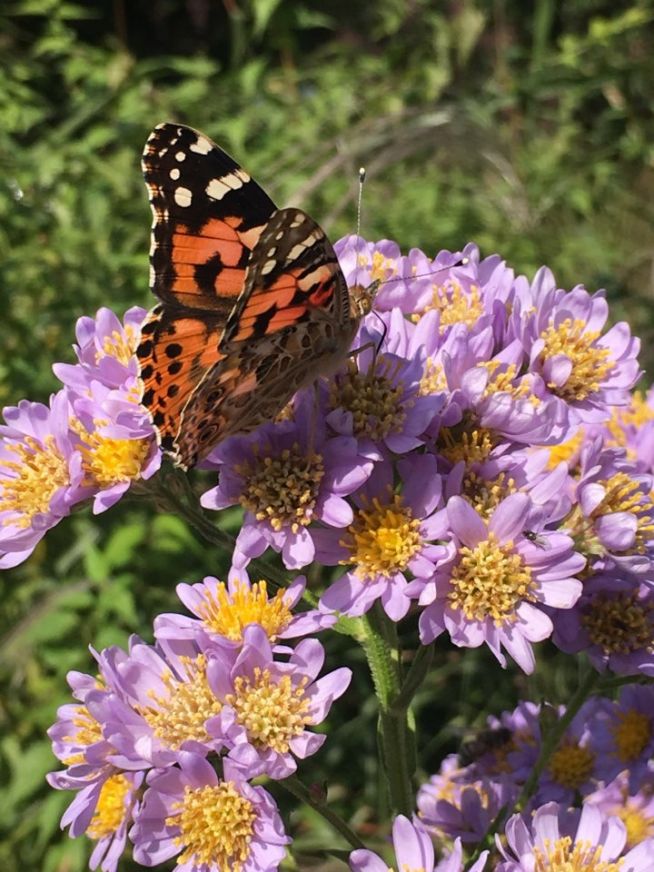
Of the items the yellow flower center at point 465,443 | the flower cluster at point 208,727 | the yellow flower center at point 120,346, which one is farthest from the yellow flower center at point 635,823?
the yellow flower center at point 120,346

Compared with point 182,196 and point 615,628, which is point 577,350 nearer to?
point 615,628

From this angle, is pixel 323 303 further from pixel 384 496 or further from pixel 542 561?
pixel 542 561

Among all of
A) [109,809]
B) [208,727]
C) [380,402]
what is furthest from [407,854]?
[380,402]

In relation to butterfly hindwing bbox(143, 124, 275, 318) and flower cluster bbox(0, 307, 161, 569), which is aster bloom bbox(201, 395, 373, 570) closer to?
flower cluster bbox(0, 307, 161, 569)

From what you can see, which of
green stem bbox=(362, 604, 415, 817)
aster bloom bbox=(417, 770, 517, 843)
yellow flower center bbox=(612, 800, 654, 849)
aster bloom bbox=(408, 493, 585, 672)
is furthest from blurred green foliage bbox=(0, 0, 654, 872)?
aster bloom bbox=(408, 493, 585, 672)

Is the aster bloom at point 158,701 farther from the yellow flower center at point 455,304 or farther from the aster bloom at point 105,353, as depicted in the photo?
the yellow flower center at point 455,304

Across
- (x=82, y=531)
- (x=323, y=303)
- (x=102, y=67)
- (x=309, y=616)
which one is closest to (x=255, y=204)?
(x=323, y=303)

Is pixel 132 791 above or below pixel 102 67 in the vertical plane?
below
